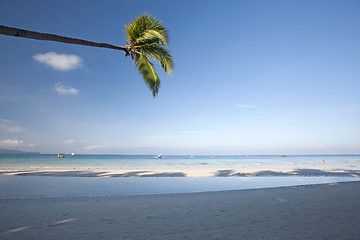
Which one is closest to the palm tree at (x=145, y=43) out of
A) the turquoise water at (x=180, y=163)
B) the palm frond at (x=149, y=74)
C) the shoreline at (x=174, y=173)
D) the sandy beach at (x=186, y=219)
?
the palm frond at (x=149, y=74)

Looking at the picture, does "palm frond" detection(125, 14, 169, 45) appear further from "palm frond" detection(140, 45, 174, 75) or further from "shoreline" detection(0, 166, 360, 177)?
"shoreline" detection(0, 166, 360, 177)

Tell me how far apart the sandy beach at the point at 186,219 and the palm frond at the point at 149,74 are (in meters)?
5.27

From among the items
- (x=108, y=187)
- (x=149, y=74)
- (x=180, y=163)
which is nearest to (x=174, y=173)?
(x=108, y=187)

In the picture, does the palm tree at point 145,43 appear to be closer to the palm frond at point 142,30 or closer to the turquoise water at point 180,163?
the palm frond at point 142,30

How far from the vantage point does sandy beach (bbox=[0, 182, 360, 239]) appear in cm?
455

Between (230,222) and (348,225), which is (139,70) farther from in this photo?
(348,225)

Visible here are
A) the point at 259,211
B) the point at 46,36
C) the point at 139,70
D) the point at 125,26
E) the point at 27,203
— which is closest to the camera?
the point at 46,36

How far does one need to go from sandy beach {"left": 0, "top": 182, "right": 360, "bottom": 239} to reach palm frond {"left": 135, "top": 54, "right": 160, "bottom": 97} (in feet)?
17.3

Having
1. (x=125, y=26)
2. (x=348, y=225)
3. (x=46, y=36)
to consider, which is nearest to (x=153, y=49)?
(x=125, y=26)

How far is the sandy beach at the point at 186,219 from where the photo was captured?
179 inches

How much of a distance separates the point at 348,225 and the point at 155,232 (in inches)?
193

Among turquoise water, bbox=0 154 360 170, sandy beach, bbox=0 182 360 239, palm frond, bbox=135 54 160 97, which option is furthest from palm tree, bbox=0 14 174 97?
turquoise water, bbox=0 154 360 170

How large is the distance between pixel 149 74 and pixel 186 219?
6273 mm

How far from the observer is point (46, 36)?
5227mm
